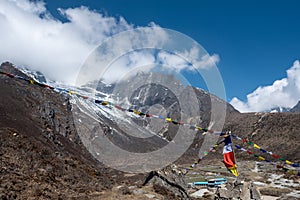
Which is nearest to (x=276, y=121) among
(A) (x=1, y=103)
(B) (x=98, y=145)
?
(B) (x=98, y=145)

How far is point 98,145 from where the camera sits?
96.3m

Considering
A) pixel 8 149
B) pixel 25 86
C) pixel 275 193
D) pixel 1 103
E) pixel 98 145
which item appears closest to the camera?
pixel 8 149

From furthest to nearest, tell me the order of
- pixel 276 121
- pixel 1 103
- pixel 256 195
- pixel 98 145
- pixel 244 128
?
1. pixel 244 128
2. pixel 276 121
3. pixel 98 145
4. pixel 1 103
5. pixel 256 195

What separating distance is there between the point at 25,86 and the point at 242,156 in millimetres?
75216

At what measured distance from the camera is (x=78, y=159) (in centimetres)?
4697

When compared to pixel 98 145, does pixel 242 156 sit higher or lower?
higher

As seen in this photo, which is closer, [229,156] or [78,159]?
[229,156]

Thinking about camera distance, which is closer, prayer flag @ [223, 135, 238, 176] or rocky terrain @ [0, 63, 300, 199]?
prayer flag @ [223, 135, 238, 176]

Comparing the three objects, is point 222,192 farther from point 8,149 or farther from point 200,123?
point 200,123

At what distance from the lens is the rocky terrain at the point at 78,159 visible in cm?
1619

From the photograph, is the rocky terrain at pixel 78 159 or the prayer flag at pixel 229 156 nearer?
the prayer flag at pixel 229 156

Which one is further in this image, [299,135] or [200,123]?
[200,123]

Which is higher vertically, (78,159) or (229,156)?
(78,159)

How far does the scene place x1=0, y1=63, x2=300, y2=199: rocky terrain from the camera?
16.2 meters
